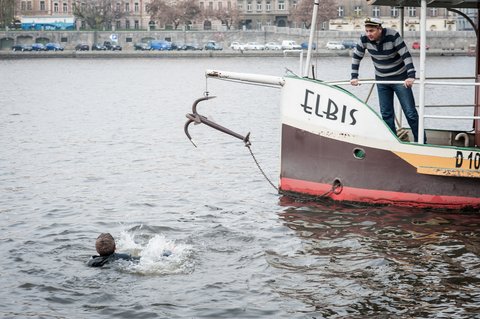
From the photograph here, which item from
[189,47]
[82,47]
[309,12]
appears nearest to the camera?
[82,47]

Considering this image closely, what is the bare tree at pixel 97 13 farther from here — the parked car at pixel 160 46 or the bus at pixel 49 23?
the parked car at pixel 160 46

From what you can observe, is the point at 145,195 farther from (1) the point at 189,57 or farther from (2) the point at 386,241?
(1) the point at 189,57

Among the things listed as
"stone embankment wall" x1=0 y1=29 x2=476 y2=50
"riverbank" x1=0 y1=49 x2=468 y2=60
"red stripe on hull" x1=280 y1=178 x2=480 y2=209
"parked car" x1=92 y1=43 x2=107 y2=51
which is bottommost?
"riverbank" x1=0 y1=49 x2=468 y2=60

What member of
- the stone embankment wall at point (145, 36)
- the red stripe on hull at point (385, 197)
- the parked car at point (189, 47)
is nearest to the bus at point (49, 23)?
the stone embankment wall at point (145, 36)

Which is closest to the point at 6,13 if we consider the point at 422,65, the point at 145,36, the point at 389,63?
the point at 145,36

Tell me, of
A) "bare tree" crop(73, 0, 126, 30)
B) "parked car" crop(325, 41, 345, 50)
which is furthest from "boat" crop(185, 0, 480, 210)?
"bare tree" crop(73, 0, 126, 30)

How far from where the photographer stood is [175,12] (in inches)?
5955

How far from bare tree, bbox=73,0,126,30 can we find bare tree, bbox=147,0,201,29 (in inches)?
206

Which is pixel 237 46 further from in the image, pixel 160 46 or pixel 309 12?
pixel 309 12

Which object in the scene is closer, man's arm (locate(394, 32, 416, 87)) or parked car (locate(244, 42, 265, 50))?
man's arm (locate(394, 32, 416, 87))

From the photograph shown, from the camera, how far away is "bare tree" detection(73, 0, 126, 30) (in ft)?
494

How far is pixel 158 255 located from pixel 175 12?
139 metres

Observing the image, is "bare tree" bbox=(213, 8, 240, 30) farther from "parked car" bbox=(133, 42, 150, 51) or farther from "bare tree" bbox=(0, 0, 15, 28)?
"bare tree" bbox=(0, 0, 15, 28)

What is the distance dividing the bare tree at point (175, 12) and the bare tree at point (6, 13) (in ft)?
67.6
